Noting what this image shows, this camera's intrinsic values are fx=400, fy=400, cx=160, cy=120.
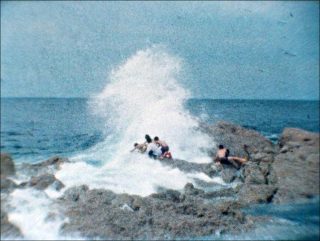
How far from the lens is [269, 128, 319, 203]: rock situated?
9781mm

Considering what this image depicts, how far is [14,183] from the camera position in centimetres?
798

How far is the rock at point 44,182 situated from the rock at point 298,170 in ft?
17.2

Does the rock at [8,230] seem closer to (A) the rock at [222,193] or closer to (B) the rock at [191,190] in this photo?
(B) the rock at [191,190]

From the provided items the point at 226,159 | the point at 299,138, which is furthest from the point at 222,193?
the point at 299,138

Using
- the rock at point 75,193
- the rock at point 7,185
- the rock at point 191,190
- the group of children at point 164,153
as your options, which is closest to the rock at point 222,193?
the rock at point 191,190

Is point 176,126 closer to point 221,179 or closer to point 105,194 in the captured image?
point 221,179

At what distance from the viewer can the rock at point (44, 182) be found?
834 centimetres

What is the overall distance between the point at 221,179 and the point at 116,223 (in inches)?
183

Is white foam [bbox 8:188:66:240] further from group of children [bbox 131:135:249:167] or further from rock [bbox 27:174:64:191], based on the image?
group of children [bbox 131:135:249:167]

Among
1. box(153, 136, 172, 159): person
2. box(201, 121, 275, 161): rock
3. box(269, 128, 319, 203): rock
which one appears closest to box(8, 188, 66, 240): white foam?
box(153, 136, 172, 159): person

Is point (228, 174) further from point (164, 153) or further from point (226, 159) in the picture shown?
point (164, 153)

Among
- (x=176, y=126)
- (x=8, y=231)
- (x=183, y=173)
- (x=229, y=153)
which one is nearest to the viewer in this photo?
(x=8, y=231)

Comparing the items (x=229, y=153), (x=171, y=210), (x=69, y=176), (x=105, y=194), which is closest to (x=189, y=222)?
(x=171, y=210)

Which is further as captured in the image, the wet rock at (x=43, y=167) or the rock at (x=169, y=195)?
the rock at (x=169, y=195)
